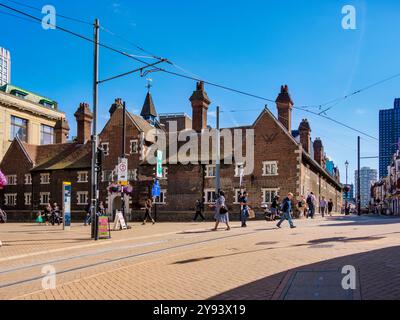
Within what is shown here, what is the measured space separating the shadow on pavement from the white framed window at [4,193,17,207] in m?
49.7

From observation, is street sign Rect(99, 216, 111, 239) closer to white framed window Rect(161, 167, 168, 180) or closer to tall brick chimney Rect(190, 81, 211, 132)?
white framed window Rect(161, 167, 168, 180)

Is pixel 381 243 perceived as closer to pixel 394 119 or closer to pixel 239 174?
pixel 239 174

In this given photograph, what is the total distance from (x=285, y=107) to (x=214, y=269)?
33.0 metres

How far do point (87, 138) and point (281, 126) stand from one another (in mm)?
23572

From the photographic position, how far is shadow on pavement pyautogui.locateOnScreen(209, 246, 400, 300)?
6801 millimetres

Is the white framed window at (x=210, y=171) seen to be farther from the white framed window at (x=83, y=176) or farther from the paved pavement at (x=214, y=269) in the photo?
the paved pavement at (x=214, y=269)

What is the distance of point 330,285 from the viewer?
7.43m

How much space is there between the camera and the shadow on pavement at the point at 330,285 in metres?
6.80

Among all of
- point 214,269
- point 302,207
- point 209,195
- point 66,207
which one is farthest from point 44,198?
point 214,269

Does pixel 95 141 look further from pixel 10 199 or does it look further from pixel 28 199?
pixel 10 199

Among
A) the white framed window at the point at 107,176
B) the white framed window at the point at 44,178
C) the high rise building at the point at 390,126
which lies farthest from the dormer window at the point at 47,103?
the high rise building at the point at 390,126

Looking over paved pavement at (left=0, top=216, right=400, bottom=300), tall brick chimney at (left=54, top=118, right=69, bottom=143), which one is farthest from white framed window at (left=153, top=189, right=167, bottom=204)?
paved pavement at (left=0, top=216, right=400, bottom=300)
